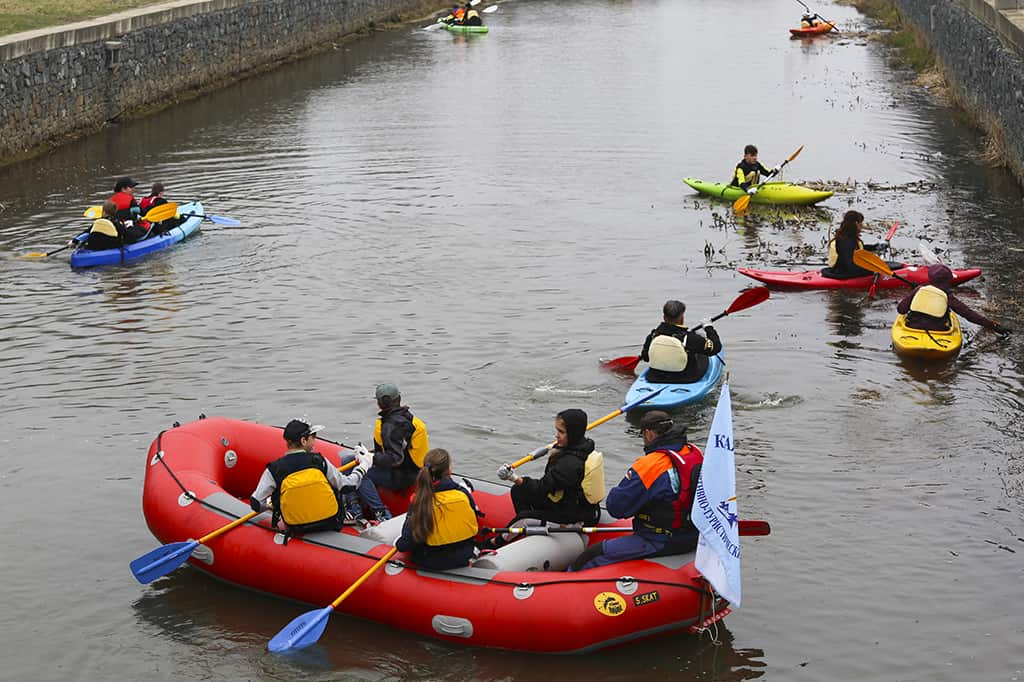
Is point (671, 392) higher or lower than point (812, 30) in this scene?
lower

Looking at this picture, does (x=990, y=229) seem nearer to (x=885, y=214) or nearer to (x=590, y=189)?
(x=885, y=214)

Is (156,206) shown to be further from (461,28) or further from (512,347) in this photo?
(461,28)

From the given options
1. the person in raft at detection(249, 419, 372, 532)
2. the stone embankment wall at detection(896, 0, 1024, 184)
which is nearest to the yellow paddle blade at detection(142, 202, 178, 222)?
the person in raft at detection(249, 419, 372, 532)

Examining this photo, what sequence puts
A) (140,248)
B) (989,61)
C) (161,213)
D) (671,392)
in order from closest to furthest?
1. (671,392)
2. (140,248)
3. (161,213)
4. (989,61)

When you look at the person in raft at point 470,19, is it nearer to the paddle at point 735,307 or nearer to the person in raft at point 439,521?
the paddle at point 735,307

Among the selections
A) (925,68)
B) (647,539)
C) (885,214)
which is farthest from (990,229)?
(925,68)

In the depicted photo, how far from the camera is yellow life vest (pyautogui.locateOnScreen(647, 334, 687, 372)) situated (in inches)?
568

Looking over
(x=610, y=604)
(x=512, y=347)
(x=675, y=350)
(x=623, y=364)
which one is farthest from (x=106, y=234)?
(x=610, y=604)

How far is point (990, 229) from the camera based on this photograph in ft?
71.3

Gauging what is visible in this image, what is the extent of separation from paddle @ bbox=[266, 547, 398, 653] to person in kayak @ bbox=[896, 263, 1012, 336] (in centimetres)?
869

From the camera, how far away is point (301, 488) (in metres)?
10.4

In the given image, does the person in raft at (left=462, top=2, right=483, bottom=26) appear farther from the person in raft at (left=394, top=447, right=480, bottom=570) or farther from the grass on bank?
the person in raft at (left=394, top=447, right=480, bottom=570)

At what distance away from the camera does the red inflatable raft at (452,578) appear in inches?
380

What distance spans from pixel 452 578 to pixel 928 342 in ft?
26.4
